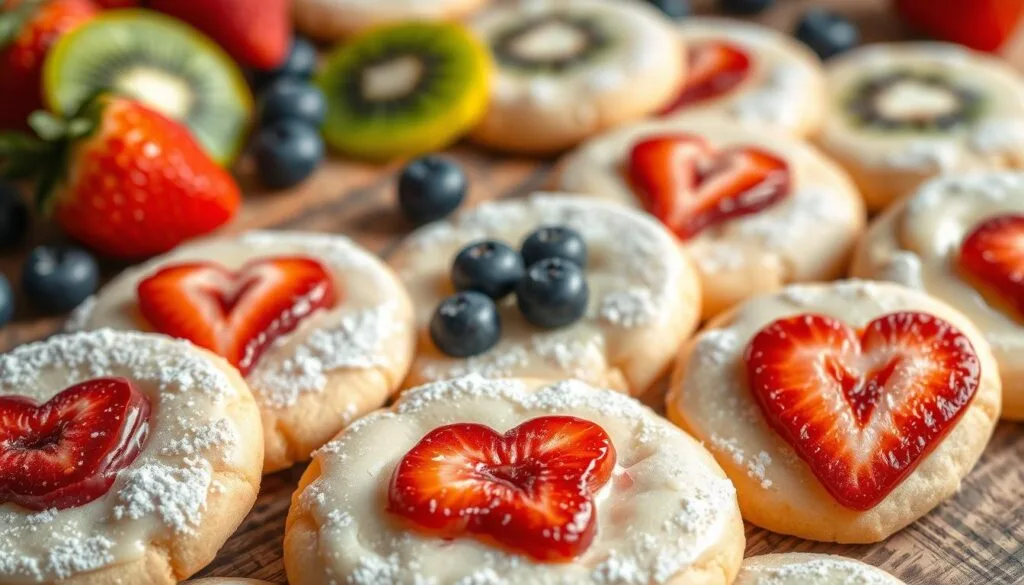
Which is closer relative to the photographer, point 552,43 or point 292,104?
point 292,104

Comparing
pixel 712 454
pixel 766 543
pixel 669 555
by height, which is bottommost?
pixel 766 543

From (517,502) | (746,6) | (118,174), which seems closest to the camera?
(517,502)

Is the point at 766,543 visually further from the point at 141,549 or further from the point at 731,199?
the point at 141,549

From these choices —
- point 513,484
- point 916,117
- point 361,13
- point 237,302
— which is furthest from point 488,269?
point 361,13

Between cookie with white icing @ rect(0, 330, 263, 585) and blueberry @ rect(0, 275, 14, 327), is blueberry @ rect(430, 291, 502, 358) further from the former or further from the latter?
blueberry @ rect(0, 275, 14, 327)

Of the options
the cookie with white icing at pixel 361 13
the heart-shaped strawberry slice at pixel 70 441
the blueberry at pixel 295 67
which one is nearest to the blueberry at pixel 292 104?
the blueberry at pixel 295 67

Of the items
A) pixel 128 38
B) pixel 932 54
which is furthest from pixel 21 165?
pixel 932 54

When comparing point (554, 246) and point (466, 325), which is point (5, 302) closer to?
point (466, 325)
